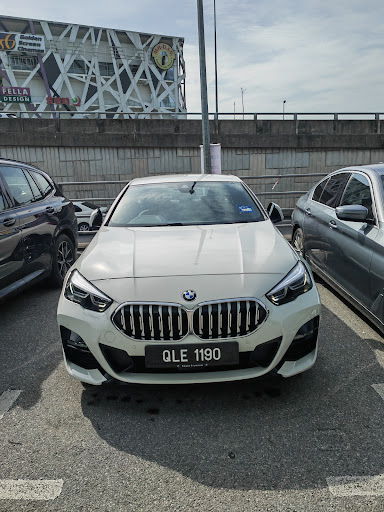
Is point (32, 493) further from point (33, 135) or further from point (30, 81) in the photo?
point (30, 81)

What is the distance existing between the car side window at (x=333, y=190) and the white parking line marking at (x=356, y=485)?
3038 mm

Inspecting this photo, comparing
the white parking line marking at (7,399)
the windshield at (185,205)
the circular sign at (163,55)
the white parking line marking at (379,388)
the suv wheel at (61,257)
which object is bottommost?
the white parking line marking at (379,388)

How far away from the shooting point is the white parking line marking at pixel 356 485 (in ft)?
5.84

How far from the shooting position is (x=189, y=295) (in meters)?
2.26

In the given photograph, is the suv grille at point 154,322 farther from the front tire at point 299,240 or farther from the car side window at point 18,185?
the front tire at point 299,240

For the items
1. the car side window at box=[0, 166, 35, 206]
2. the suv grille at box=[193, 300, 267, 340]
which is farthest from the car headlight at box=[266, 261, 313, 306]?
the car side window at box=[0, 166, 35, 206]

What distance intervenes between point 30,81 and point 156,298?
6380cm

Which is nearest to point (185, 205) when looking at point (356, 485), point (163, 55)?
point (356, 485)

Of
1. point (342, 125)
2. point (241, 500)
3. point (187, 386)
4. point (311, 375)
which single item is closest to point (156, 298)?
point (187, 386)

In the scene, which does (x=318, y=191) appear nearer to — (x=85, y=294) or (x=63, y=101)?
(x=85, y=294)

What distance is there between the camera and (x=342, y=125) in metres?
16.6

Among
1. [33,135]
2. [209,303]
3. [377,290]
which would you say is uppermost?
[33,135]

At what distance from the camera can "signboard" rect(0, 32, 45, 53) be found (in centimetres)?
5134

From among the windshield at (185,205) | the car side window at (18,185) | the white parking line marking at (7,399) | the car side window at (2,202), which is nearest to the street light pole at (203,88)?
the car side window at (18,185)
